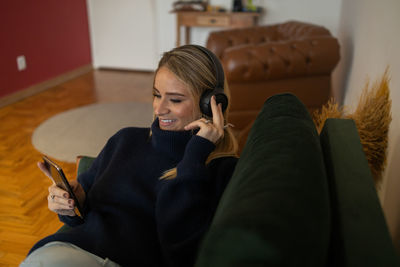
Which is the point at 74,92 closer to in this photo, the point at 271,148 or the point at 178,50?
the point at 178,50

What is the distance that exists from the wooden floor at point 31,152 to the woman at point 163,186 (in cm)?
75

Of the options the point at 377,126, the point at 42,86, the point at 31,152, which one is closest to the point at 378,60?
the point at 377,126

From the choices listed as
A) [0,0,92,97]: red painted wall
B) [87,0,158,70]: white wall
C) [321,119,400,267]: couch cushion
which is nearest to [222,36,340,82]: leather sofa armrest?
[321,119,400,267]: couch cushion

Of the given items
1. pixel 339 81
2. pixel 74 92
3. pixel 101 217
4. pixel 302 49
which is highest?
pixel 302 49

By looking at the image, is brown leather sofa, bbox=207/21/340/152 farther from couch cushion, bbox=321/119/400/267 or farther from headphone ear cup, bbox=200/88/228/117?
couch cushion, bbox=321/119/400/267

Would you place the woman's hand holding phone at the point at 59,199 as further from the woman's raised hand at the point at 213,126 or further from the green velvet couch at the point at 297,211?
the green velvet couch at the point at 297,211

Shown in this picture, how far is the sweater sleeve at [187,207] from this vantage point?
0.96 meters

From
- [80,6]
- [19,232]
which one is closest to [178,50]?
[19,232]

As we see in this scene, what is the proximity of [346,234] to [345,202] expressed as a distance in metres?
0.09

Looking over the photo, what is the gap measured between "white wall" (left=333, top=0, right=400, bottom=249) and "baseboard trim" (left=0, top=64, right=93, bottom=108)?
308 centimetres

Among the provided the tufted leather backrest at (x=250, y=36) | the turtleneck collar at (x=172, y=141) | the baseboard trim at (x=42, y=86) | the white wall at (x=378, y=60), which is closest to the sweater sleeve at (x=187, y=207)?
the turtleneck collar at (x=172, y=141)

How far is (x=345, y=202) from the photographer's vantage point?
2.22 feet

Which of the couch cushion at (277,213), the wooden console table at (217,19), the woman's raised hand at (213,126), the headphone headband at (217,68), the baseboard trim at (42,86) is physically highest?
the headphone headband at (217,68)

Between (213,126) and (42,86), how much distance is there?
3.58 metres
